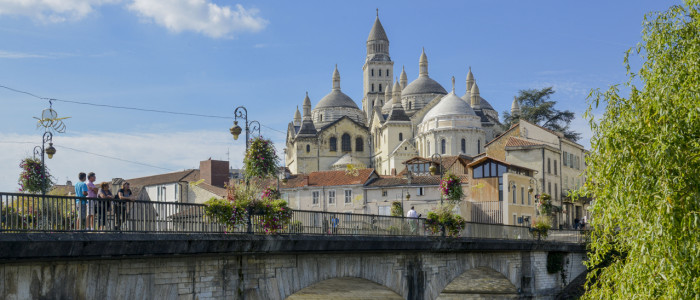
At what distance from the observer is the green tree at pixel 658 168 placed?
44.4ft

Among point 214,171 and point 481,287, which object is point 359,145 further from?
point 481,287

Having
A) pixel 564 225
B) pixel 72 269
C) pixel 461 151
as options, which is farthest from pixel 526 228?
pixel 461 151

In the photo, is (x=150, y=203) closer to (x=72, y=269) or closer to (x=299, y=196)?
(x=72, y=269)

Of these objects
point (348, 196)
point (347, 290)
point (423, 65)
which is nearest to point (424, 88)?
point (423, 65)

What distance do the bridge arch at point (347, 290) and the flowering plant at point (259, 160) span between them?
3.56m

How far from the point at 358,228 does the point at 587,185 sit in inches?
284

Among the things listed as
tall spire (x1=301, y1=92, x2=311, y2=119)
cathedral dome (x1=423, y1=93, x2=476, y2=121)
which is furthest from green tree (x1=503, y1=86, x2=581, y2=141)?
tall spire (x1=301, y1=92, x2=311, y2=119)

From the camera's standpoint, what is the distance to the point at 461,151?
95250 mm

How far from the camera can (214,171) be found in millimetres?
51156

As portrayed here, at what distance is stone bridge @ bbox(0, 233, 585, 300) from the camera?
12102 millimetres

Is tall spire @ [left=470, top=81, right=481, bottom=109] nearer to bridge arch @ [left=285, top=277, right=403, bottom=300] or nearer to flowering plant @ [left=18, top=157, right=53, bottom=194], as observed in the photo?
bridge arch @ [left=285, top=277, right=403, bottom=300]

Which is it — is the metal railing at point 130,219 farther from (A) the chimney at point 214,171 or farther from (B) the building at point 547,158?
(B) the building at point 547,158

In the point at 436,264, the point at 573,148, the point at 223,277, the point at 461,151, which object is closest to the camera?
the point at 223,277

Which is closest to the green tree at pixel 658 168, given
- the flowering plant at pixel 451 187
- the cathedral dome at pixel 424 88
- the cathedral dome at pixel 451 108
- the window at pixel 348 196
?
the flowering plant at pixel 451 187
